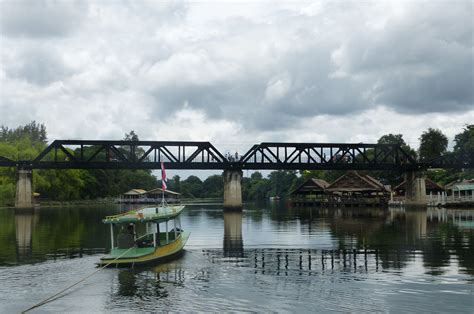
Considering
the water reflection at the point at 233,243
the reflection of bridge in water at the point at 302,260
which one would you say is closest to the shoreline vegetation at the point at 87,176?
the water reflection at the point at 233,243

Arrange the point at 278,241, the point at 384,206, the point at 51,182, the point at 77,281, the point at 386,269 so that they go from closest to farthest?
the point at 77,281 < the point at 386,269 < the point at 278,241 < the point at 384,206 < the point at 51,182

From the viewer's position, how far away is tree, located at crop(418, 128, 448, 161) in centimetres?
17225

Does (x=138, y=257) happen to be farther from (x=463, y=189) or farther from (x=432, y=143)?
(x=432, y=143)

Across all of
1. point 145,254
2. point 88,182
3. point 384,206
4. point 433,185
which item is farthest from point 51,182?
point 145,254

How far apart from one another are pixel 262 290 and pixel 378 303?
4899mm

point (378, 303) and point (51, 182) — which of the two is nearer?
point (378, 303)

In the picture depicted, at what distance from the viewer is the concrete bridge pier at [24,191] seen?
9581cm

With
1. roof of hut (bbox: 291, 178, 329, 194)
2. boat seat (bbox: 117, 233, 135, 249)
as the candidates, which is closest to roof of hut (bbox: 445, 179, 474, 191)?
roof of hut (bbox: 291, 178, 329, 194)

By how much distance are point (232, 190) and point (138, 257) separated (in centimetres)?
7156

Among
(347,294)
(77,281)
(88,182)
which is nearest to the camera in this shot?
(347,294)

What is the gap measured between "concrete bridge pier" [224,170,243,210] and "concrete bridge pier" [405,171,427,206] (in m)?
35.7

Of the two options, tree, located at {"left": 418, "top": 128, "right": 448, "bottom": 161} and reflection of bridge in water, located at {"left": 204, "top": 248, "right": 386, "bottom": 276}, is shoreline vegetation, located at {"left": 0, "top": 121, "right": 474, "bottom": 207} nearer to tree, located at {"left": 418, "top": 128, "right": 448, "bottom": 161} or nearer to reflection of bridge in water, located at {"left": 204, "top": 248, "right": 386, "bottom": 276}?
tree, located at {"left": 418, "top": 128, "right": 448, "bottom": 161}

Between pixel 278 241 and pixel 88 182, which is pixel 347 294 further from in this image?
pixel 88 182

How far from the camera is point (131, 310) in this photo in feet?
65.4
